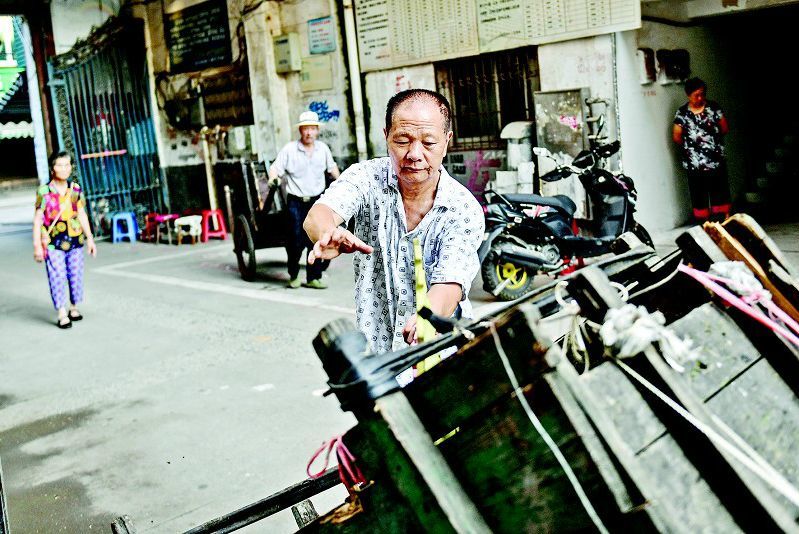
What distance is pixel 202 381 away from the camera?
222 inches

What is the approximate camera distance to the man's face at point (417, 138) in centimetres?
259

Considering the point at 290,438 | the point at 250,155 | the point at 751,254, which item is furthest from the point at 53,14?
the point at 751,254

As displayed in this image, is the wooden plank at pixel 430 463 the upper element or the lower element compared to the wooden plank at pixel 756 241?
lower

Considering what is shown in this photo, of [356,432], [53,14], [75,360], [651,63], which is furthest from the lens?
[53,14]

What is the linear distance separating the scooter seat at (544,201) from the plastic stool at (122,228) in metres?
8.58

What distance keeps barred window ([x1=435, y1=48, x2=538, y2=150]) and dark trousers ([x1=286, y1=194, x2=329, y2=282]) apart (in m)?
2.55

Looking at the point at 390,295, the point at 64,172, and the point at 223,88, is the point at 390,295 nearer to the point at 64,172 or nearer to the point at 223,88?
the point at 64,172

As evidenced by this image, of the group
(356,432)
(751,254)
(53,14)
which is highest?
(53,14)

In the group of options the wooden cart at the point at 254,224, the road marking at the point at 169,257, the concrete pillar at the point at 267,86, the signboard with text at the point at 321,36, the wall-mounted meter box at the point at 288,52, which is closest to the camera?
the wooden cart at the point at 254,224

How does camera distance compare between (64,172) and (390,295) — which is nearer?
(390,295)

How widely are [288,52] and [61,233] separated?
5.37 meters

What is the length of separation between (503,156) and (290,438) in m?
5.97

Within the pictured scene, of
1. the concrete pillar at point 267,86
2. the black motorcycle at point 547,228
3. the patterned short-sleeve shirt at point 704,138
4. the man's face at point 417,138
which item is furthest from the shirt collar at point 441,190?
the concrete pillar at point 267,86

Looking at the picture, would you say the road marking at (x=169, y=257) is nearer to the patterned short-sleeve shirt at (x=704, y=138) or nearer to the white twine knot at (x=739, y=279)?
the patterned short-sleeve shirt at (x=704, y=138)
